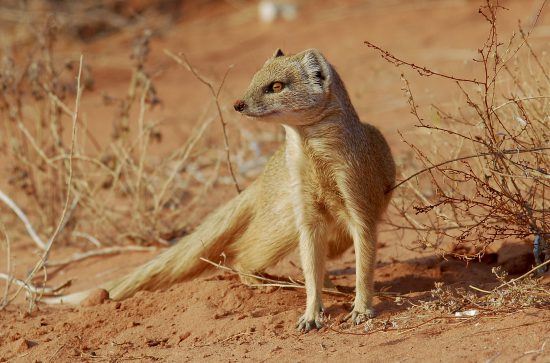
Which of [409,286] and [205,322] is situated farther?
[409,286]

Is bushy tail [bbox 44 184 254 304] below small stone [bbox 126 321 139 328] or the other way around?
the other way around

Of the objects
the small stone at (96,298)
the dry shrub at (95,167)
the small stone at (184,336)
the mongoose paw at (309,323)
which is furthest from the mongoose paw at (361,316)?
the dry shrub at (95,167)

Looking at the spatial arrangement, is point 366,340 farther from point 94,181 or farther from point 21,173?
point 94,181

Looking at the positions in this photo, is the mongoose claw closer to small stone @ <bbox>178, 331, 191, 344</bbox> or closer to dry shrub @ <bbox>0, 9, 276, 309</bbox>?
small stone @ <bbox>178, 331, 191, 344</bbox>

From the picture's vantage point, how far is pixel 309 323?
3.35 metres

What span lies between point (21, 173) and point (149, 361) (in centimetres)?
214

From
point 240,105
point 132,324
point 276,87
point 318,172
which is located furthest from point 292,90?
point 132,324

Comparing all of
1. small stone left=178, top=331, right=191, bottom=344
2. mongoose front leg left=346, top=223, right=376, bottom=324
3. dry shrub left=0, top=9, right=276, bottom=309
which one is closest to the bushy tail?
dry shrub left=0, top=9, right=276, bottom=309

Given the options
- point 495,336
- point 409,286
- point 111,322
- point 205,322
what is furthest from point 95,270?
point 495,336

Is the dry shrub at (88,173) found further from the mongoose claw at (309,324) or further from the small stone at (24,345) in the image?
the mongoose claw at (309,324)

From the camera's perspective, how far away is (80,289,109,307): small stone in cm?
390

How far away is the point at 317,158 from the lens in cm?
339

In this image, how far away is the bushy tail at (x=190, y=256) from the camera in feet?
13.1

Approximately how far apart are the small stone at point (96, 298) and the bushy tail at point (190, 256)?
0.23ft
